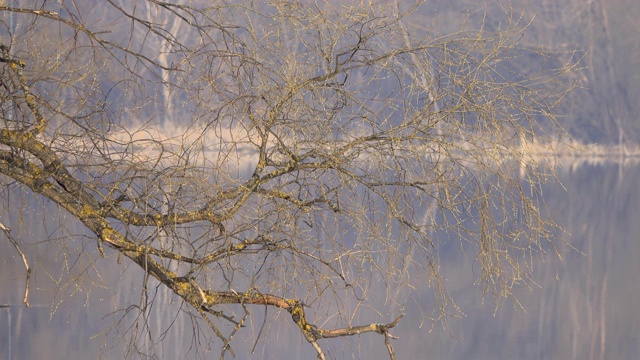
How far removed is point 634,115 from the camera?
1747cm

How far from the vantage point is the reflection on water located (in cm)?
453

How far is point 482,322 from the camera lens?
16.8 feet

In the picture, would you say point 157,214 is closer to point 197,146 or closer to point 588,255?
point 197,146

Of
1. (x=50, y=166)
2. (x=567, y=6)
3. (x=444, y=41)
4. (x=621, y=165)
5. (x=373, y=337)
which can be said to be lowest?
(x=373, y=337)

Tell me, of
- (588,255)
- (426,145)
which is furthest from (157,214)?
(588,255)

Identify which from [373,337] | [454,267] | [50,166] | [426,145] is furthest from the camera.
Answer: [454,267]

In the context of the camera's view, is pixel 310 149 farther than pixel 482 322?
No

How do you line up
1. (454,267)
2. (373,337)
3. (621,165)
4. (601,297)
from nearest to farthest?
(373,337) < (601,297) < (454,267) < (621,165)

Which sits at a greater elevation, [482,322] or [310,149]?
[310,149]

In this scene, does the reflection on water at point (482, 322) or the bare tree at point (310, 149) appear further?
the reflection on water at point (482, 322)

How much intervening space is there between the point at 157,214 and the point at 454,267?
15.1 feet

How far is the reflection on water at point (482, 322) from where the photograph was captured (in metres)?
4.53

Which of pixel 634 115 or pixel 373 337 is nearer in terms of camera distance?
pixel 373 337

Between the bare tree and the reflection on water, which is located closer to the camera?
the bare tree
